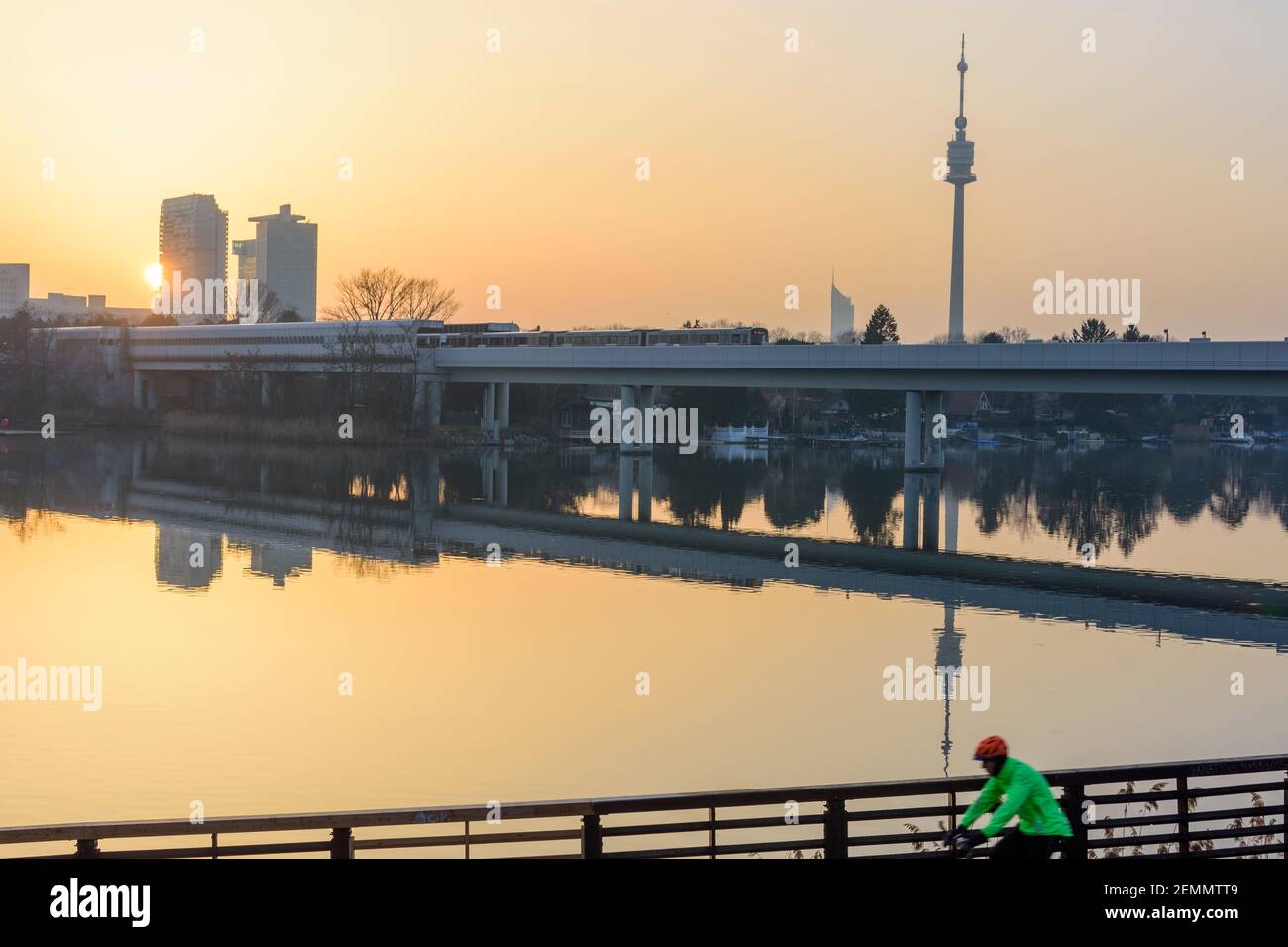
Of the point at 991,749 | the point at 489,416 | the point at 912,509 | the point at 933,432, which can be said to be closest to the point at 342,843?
the point at 991,749

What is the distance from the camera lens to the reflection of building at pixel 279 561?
111 ft

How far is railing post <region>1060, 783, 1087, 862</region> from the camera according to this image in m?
11.3

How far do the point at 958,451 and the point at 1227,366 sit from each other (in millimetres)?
74382

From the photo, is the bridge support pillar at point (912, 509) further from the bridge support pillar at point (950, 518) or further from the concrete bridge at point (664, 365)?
the concrete bridge at point (664, 365)

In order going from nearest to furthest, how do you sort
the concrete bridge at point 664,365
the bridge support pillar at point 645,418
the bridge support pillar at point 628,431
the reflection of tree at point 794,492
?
1. the reflection of tree at point 794,492
2. the concrete bridge at point 664,365
3. the bridge support pillar at point 628,431
4. the bridge support pillar at point 645,418

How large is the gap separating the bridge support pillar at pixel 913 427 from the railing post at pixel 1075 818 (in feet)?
211

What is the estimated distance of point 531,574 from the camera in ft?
116

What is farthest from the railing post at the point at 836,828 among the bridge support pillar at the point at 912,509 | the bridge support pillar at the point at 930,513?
the bridge support pillar at the point at 912,509

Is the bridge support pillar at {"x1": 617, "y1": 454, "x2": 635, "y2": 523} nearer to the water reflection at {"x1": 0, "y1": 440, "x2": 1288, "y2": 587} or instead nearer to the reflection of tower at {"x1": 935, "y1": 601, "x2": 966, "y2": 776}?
the water reflection at {"x1": 0, "y1": 440, "x2": 1288, "y2": 587}

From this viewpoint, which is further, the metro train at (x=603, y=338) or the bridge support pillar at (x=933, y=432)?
the metro train at (x=603, y=338)

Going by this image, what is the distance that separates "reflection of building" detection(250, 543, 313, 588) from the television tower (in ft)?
306

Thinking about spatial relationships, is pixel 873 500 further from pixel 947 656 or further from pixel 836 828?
pixel 836 828

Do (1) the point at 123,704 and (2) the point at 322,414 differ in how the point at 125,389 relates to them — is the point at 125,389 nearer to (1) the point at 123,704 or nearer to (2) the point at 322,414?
(2) the point at 322,414

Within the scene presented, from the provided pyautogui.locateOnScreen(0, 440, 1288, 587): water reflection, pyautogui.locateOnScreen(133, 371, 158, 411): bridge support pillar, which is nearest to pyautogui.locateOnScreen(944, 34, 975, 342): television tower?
pyautogui.locateOnScreen(0, 440, 1288, 587): water reflection
